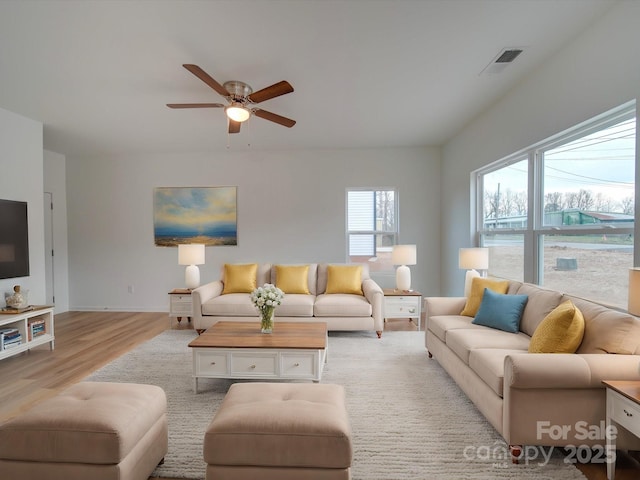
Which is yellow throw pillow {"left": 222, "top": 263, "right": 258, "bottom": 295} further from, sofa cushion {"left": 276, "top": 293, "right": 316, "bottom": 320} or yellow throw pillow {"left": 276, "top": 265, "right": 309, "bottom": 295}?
sofa cushion {"left": 276, "top": 293, "right": 316, "bottom": 320}

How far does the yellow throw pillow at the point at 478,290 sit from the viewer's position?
3037mm

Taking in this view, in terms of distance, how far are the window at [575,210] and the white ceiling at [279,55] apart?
2.54 ft

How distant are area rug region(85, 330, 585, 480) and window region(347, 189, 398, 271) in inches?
78.6

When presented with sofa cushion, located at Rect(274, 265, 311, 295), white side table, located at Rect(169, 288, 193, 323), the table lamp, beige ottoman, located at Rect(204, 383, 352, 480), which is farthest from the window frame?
beige ottoman, located at Rect(204, 383, 352, 480)

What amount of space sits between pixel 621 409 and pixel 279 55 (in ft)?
10.4

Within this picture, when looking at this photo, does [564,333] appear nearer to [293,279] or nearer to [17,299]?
[293,279]

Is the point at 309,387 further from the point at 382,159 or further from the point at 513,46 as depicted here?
the point at 382,159

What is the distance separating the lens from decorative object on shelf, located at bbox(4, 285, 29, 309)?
3.41 meters

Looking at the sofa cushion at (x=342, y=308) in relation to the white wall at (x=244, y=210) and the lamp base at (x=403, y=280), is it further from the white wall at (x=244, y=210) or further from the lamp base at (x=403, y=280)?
the white wall at (x=244, y=210)

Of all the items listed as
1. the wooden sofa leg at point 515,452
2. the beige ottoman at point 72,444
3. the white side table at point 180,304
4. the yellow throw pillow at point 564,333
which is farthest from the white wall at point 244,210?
the beige ottoman at point 72,444

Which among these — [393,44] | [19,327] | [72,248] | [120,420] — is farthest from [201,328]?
[393,44]

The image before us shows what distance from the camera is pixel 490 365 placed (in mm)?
1984

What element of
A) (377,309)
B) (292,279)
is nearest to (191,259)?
(292,279)

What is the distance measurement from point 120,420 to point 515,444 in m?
2.09
